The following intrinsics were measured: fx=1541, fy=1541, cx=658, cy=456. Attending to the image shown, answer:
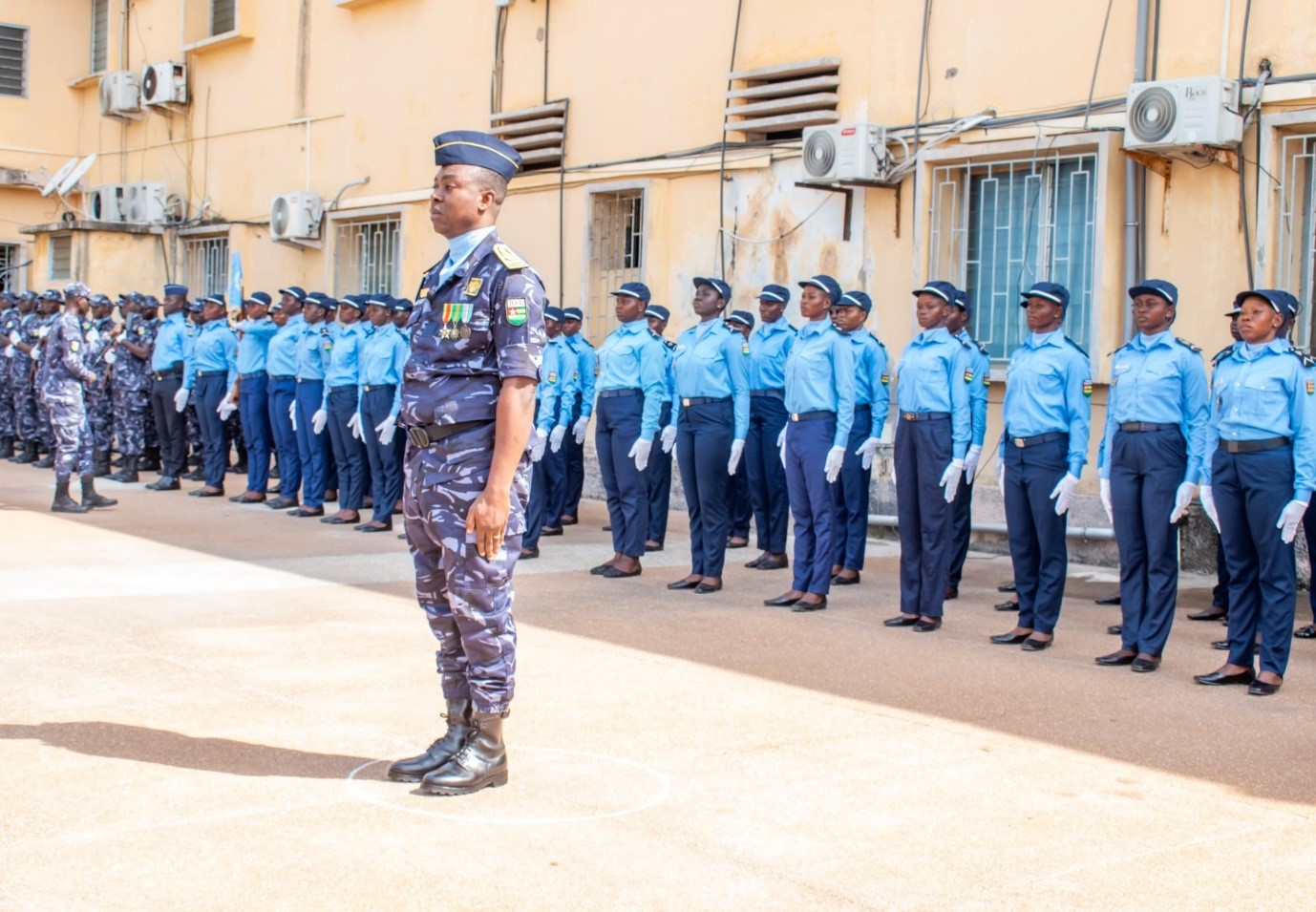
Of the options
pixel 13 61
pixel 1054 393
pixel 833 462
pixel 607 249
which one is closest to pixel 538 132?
pixel 607 249

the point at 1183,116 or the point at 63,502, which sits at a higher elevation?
the point at 1183,116

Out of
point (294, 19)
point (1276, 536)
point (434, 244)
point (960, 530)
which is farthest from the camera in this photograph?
point (294, 19)

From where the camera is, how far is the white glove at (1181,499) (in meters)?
7.70

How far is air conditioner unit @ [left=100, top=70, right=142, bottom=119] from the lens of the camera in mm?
22938

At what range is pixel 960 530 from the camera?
10320 mm

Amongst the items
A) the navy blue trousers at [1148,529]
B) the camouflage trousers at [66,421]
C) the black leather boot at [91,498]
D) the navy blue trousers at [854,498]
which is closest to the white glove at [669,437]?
the navy blue trousers at [854,498]

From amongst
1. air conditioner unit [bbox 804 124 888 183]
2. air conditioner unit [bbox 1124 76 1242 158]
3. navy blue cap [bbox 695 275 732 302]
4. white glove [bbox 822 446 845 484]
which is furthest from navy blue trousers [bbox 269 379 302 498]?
air conditioner unit [bbox 1124 76 1242 158]

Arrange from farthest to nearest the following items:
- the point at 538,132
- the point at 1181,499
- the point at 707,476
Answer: the point at 538,132 < the point at 707,476 < the point at 1181,499

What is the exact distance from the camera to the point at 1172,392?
25.6ft

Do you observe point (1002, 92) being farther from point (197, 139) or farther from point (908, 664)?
point (197, 139)

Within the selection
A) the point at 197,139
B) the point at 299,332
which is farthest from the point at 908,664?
the point at 197,139

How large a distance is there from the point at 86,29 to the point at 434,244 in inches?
442

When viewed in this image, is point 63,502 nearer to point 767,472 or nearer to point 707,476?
point 767,472

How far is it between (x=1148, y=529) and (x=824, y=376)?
2340mm
